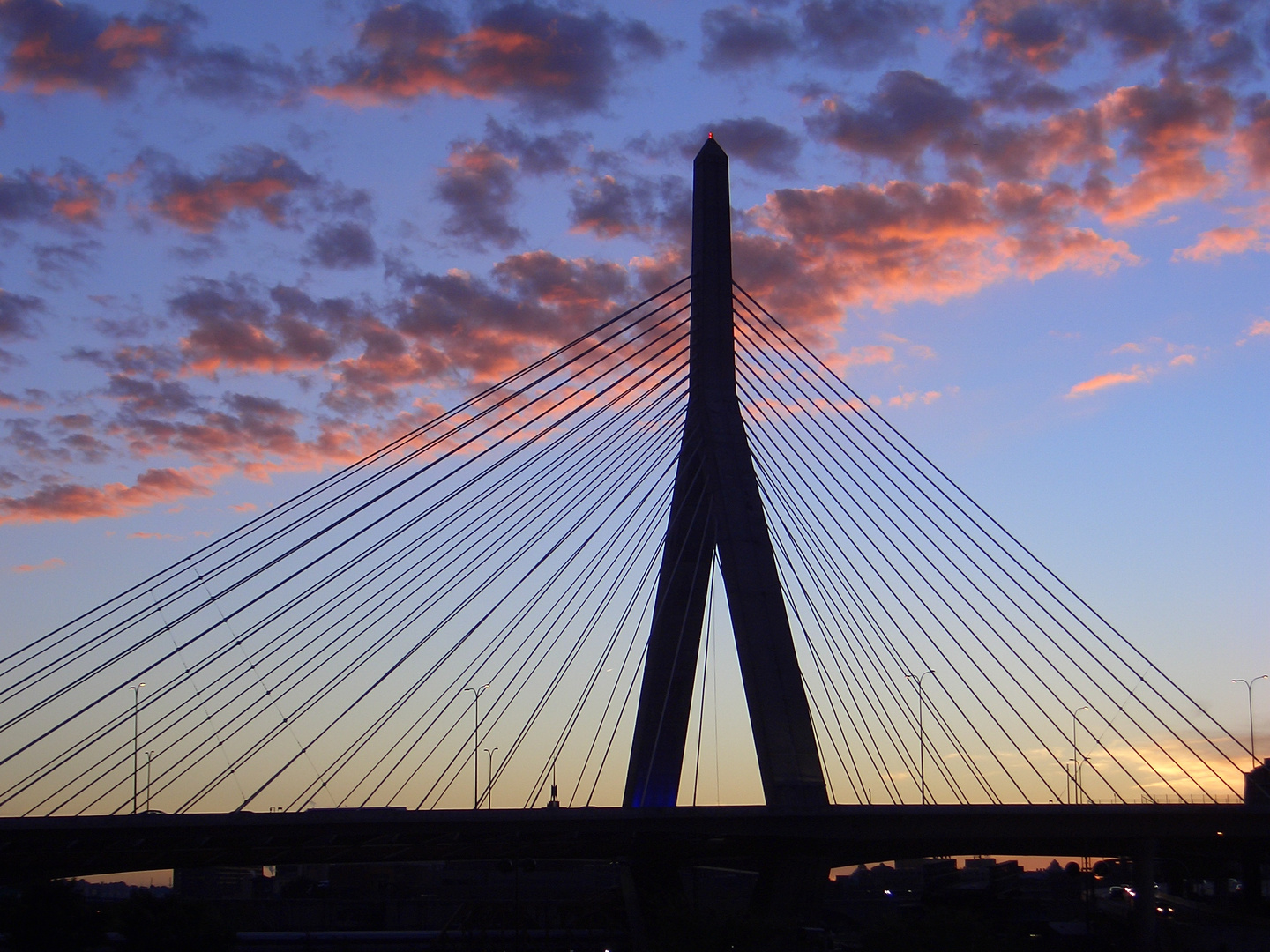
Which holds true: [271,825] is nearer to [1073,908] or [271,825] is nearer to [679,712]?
[679,712]

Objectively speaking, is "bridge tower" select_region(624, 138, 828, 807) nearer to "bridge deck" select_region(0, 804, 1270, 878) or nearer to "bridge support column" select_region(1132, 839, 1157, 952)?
"bridge deck" select_region(0, 804, 1270, 878)

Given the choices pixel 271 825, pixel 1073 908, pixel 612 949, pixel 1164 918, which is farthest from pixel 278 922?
pixel 271 825

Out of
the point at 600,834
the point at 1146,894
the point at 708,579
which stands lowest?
the point at 1146,894

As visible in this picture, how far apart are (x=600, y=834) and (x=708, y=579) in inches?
335

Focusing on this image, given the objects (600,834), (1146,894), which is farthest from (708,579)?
(1146,894)

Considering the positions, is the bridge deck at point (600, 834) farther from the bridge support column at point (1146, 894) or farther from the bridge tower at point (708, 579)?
the bridge tower at point (708, 579)

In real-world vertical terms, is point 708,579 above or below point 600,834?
above

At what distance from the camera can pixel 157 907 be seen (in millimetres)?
52375

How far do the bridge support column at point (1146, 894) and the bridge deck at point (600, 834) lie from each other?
2.05 ft

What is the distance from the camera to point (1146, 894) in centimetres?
4659

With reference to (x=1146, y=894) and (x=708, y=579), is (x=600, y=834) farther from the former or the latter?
(x=1146, y=894)

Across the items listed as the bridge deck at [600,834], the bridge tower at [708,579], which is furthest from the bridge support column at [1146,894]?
the bridge tower at [708,579]

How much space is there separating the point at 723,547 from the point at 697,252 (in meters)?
9.78

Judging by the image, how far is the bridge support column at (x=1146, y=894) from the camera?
4581 centimetres
